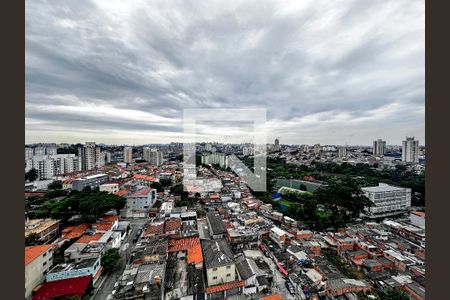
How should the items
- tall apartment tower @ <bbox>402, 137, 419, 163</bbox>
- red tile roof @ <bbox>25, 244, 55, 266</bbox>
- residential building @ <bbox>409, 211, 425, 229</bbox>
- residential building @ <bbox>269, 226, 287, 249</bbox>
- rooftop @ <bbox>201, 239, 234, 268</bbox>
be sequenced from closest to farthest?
red tile roof @ <bbox>25, 244, 55, 266</bbox>, rooftop @ <bbox>201, 239, 234, 268</bbox>, residential building @ <bbox>269, 226, 287, 249</bbox>, residential building @ <bbox>409, 211, 425, 229</bbox>, tall apartment tower @ <bbox>402, 137, 419, 163</bbox>

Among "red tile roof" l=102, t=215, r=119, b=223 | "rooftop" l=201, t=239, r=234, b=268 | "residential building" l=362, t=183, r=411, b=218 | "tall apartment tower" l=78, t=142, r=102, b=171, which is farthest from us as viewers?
"tall apartment tower" l=78, t=142, r=102, b=171

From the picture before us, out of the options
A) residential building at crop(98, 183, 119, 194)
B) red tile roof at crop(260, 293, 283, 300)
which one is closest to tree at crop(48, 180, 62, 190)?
residential building at crop(98, 183, 119, 194)

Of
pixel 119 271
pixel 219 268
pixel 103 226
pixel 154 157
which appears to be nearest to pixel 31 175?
pixel 154 157

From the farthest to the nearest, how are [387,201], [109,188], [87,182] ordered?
[87,182] → [109,188] → [387,201]

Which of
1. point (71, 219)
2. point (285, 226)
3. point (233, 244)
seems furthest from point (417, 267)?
point (71, 219)

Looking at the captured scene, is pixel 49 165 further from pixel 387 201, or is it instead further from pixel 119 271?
pixel 387 201

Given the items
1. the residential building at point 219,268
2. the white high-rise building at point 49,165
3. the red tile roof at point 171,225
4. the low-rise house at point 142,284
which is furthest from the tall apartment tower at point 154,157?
the residential building at point 219,268

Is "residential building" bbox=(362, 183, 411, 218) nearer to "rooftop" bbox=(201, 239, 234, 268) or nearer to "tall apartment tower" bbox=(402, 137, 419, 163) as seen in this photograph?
"rooftop" bbox=(201, 239, 234, 268)
